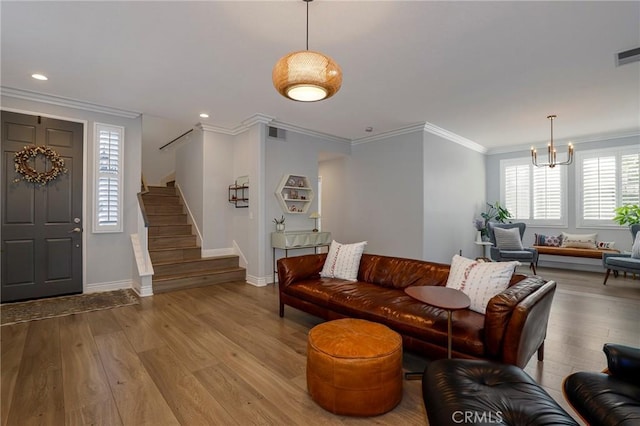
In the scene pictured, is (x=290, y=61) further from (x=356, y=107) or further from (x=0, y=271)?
(x=0, y=271)

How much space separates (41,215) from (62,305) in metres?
1.27

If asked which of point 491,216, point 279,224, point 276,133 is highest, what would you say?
point 276,133

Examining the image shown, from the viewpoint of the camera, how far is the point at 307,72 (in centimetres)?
202

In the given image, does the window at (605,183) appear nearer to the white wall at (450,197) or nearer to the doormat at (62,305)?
the white wall at (450,197)

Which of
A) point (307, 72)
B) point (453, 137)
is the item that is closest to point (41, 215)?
point (307, 72)

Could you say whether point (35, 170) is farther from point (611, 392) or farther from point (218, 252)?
point (611, 392)

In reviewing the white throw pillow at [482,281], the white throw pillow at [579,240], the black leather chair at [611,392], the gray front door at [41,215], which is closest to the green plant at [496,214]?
the white throw pillow at [579,240]

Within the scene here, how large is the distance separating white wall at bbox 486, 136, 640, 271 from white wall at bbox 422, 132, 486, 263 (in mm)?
331

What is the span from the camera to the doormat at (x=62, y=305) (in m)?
3.46

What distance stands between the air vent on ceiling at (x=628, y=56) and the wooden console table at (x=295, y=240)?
4.47m

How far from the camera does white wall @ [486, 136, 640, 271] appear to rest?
6020 millimetres

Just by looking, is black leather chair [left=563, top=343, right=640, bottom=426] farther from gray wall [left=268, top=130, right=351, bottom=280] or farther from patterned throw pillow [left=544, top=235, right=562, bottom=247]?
patterned throw pillow [left=544, top=235, right=562, bottom=247]

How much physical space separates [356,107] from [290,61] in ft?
8.90

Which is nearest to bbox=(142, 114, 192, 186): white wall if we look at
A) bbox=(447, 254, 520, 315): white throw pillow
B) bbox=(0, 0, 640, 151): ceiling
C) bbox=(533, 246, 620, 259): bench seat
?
bbox=(0, 0, 640, 151): ceiling
